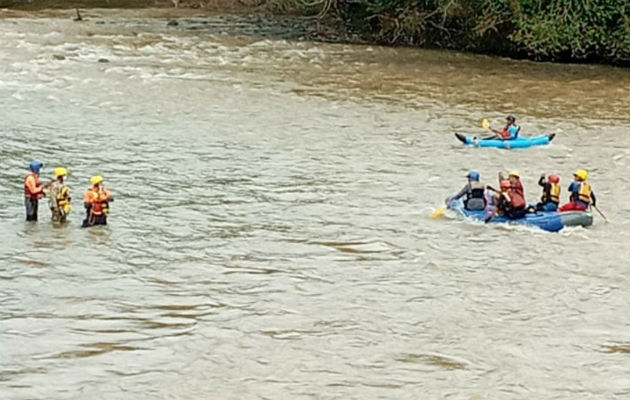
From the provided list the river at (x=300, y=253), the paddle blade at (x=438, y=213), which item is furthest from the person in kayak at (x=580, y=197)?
the paddle blade at (x=438, y=213)

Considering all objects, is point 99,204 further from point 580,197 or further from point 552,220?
point 580,197

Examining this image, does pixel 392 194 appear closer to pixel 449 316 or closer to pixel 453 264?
pixel 453 264

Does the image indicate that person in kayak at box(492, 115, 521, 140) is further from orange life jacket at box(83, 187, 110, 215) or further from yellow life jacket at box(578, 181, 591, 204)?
orange life jacket at box(83, 187, 110, 215)

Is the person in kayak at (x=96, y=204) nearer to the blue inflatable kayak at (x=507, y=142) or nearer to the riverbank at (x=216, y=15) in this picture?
the blue inflatable kayak at (x=507, y=142)

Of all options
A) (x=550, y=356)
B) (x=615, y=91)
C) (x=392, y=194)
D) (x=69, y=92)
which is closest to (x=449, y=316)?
(x=550, y=356)

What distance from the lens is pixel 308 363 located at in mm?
10531

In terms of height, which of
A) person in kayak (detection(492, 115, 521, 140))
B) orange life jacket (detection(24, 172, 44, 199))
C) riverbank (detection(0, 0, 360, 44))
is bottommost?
orange life jacket (detection(24, 172, 44, 199))

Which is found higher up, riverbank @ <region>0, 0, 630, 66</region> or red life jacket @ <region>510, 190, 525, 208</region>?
riverbank @ <region>0, 0, 630, 66</region>

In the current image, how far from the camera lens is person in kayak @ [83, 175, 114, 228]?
14578 mm

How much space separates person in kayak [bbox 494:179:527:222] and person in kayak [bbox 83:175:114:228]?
5319mm

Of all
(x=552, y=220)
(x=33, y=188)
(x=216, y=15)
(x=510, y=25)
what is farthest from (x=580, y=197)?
(x=216, y=15)

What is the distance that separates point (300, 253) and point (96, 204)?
2.86 m

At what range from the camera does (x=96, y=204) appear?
48.0ft

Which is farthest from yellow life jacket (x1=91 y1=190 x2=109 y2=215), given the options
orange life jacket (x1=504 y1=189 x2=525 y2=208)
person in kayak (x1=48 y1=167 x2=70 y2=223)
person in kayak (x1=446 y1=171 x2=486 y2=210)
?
orange life jacket (x1=504 y1=189 x2=525 y2=208)
